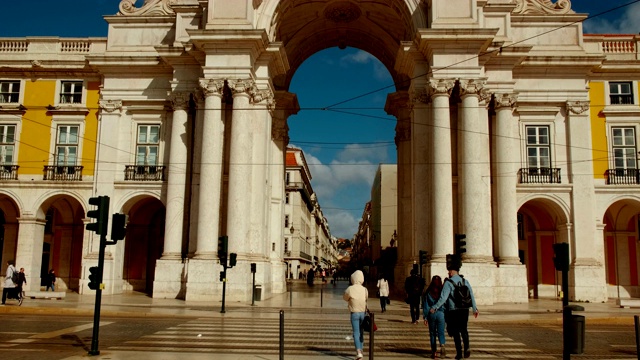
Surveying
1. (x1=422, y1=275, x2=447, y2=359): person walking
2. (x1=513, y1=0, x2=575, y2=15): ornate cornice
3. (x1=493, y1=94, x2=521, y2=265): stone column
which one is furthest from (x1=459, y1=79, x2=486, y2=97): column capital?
(x1=422, y1=275, x2=447, y2=359): person walking

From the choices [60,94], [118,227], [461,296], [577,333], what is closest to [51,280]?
[60,94]

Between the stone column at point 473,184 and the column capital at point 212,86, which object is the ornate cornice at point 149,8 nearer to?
the column capital at point 212,86

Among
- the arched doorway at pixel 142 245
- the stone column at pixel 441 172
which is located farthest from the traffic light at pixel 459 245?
the arched doorway at pixel 142 245

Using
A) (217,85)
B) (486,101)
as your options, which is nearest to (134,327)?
(217,85)

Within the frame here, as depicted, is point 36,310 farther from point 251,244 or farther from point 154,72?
point 154,72

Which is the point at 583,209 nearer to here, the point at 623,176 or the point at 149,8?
the point at 623,176

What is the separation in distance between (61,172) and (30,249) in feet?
14.3

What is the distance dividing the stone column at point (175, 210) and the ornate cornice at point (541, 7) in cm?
1818

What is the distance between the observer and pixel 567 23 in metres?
31.6

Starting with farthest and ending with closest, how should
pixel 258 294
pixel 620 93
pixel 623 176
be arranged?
pixel 620 93
pixel 623 176
pixel 258 294

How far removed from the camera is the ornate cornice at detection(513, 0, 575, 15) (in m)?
31.9

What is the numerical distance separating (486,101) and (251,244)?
1311 cm

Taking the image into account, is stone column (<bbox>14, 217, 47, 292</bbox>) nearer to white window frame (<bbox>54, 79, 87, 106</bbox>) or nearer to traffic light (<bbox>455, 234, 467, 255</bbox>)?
white window frame (<bbox>54, 79, 87, 106</bbox>)

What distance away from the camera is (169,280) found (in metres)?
28.6
